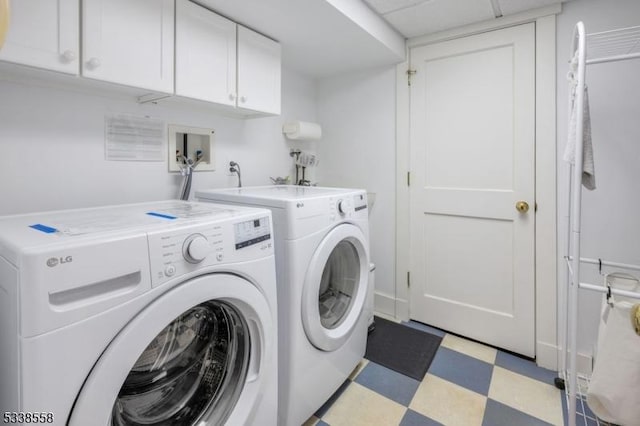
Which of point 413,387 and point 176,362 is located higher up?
point 176,362

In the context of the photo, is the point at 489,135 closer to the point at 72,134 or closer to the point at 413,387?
the point at 413,387

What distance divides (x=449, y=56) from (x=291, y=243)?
1764mm

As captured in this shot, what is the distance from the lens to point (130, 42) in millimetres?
1236

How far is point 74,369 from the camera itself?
0.66 meters

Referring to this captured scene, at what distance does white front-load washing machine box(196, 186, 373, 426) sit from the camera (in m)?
1.29

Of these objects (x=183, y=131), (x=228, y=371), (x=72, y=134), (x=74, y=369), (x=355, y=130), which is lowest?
(x=228, y=371)

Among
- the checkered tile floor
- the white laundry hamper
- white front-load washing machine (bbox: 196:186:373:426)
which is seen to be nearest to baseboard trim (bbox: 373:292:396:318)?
the checkered tile floor

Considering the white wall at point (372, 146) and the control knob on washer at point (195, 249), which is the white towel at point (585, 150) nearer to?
the white wall at point (372, 146)

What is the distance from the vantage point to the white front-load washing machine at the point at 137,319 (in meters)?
0.63

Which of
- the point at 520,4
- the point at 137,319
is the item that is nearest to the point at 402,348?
the point at 137,319

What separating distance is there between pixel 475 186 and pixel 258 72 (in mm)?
1527

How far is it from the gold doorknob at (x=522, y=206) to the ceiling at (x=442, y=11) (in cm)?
112

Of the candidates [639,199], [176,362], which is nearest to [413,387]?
[176,362]

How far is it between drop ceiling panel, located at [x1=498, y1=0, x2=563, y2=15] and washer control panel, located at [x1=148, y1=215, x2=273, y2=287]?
1822 millimetres
